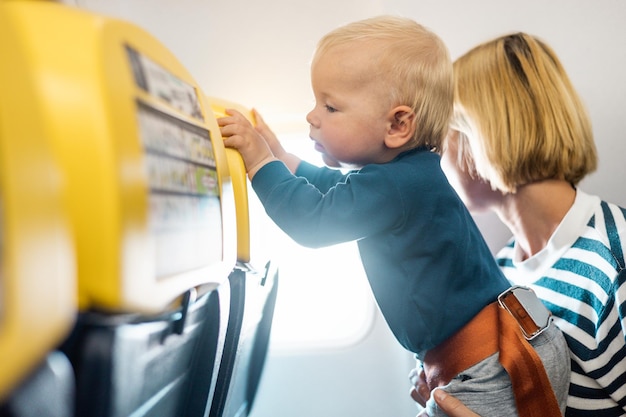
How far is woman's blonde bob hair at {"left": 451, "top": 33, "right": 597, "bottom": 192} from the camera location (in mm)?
1460

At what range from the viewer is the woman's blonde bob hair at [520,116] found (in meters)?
1.46

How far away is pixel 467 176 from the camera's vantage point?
164 centimetres

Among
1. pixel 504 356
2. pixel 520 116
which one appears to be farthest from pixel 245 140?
pixel 520 116

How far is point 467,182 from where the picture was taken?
165 centimetres

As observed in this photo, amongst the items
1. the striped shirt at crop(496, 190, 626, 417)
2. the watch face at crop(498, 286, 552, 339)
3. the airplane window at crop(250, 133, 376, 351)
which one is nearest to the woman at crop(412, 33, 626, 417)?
the striped shirt at crop(496, 190, 626, 417)

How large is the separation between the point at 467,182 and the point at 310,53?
598mm

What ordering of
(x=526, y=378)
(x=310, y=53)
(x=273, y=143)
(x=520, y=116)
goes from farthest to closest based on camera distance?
(x=310, y=53), (x=520, y=116), (x=273, y=143), (x=526, y=378)

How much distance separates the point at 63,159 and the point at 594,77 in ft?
5.75

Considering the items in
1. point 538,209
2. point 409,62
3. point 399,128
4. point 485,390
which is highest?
point 409,62

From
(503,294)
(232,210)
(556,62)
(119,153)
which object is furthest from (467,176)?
(119,153)

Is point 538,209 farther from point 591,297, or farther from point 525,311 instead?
point 525,311

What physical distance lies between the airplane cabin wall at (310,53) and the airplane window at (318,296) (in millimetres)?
38

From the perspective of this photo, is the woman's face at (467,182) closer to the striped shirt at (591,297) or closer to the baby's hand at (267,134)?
the striped shirt at (591,297)

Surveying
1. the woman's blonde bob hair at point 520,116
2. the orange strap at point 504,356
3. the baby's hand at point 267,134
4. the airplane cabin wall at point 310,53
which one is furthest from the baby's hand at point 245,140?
the airplane cabin wall at point 310,53
